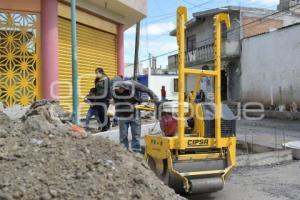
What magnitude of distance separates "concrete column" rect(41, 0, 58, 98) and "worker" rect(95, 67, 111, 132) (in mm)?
1651

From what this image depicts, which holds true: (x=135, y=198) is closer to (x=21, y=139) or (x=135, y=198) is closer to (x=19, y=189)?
(x=19, y=189)

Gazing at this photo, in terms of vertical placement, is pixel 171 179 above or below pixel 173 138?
below

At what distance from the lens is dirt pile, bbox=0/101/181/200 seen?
14.8 ft

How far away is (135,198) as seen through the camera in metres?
4.80

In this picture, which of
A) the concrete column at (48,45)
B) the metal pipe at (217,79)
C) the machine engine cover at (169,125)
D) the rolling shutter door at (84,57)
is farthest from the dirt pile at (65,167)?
the rolling shutter door at (84,57)

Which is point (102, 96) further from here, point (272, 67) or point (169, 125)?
point (272, 67)

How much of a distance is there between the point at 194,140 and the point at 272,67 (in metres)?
21.6

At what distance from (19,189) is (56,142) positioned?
3.58 ft

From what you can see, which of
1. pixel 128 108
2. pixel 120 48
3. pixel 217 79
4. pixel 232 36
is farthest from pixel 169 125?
pixel 232 36

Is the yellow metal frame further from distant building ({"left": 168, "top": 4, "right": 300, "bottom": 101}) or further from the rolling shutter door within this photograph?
distant building ({"left": 168, "top": 4, "right": 300, "bottom": 101})

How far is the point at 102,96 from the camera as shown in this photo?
11.5m

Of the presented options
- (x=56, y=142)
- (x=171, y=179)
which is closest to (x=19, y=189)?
(x=56, y=142)

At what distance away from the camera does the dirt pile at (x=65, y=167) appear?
4.50 metres

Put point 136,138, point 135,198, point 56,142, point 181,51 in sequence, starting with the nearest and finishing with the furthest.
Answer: point 135,198, point 56,142, point 181,51, point 136,138
